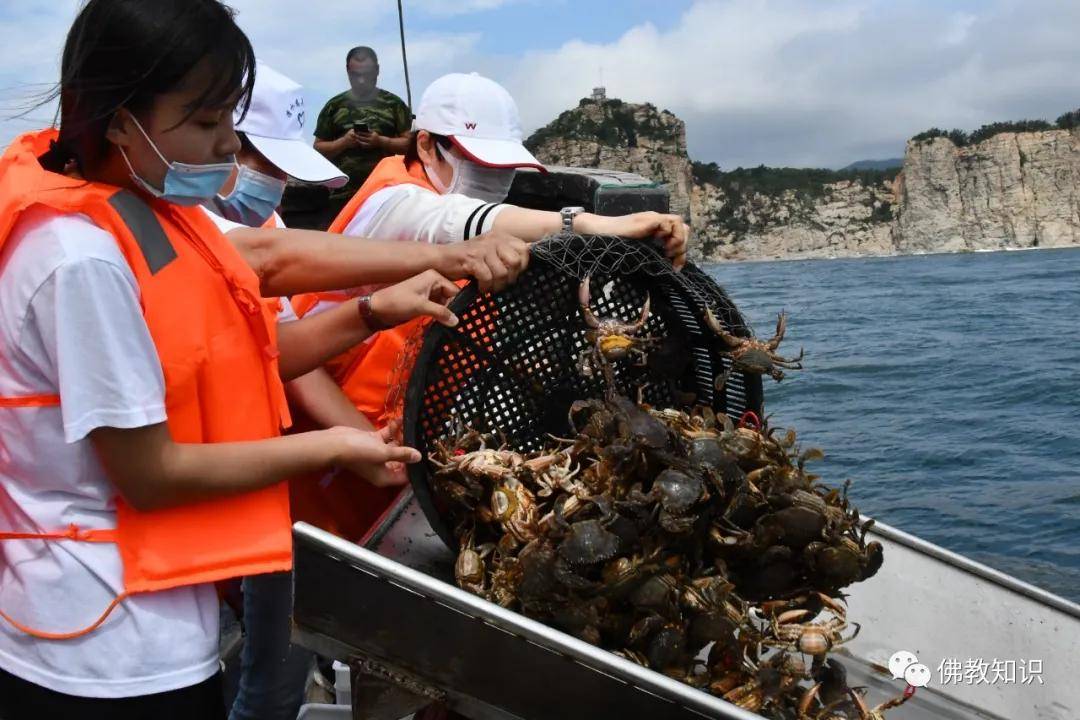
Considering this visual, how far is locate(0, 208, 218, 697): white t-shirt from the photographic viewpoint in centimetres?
151

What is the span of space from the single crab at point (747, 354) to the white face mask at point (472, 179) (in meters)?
0.74

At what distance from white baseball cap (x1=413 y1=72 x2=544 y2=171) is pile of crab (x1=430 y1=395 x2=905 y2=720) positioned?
0.84 m

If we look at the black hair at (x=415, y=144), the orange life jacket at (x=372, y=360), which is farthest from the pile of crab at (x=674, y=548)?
the black hair at (x=415, y=144)

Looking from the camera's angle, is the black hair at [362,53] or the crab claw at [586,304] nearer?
the crab claw at [586,304]

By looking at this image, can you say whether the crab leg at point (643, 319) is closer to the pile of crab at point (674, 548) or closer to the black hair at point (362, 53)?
the pile of crab at point (674, 548)

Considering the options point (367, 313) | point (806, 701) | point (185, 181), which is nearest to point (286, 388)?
point (367, 313)

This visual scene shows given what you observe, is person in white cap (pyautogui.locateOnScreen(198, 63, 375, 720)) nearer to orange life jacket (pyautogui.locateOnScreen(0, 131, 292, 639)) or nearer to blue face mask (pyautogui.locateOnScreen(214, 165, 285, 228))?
Result: blue face mask (pyautogui.locateOnScreen(214, 165, 285, 228))

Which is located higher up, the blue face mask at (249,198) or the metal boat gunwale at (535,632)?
the blue face mask at (249,198)

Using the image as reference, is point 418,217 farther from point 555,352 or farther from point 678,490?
point 678,490

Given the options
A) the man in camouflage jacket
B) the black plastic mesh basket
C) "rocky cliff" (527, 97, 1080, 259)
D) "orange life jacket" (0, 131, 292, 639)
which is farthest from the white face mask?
"rocky cliff" (527, 97, 1080, 259)

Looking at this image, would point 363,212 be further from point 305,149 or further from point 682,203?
point 682,203

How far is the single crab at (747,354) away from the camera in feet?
8.27

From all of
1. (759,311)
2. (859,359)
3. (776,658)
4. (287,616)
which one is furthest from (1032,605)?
(759,311)

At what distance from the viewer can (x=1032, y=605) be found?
10.8ft
